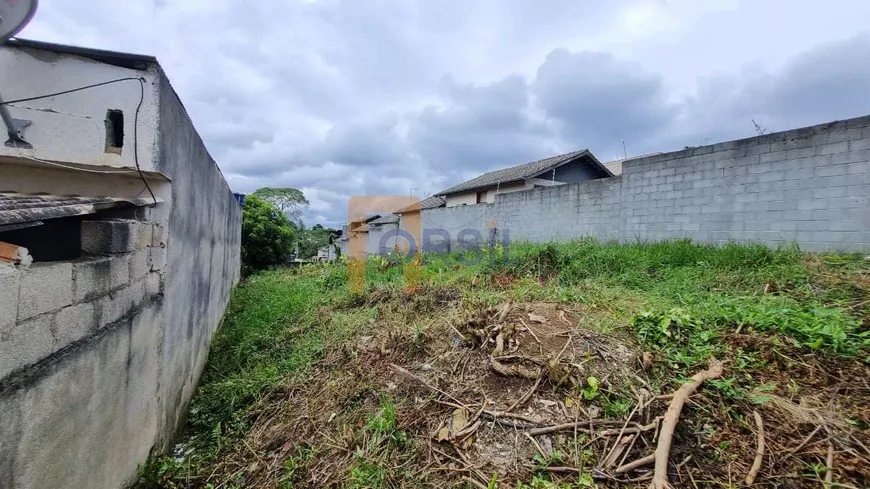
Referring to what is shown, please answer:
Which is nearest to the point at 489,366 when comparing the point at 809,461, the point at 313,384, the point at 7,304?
the point at 313,384

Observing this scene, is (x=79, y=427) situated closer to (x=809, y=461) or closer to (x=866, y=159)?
(x=809, y=461)

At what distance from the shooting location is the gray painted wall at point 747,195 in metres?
4.22

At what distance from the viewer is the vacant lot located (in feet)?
6.23

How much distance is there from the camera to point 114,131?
1.92 metres

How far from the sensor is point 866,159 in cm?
409

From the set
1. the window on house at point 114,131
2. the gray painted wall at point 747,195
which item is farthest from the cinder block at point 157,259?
the gray painted wall at point 747,195

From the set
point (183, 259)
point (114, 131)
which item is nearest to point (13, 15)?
point (114, 131)

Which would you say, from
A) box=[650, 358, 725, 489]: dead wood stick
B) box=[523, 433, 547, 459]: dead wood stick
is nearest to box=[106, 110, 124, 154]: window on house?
box=[523, 433, 547, 459]: dead wood stick

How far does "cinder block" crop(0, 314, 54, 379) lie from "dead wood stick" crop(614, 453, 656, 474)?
2465mm

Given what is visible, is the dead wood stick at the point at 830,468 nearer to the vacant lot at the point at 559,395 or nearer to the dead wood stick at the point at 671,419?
the vacant lot at the point at 559,395

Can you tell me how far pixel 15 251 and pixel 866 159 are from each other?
22.9ft

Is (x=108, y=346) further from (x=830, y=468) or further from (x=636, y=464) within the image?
(x=830, y=468)

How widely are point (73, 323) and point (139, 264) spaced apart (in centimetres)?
57

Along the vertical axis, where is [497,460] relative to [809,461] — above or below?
below
